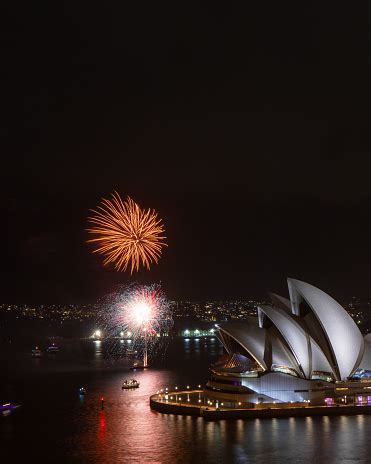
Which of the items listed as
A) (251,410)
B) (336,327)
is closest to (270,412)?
(251,410)

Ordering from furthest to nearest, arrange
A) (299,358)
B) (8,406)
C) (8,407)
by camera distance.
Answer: (8,406)
(8,407)
(299,358)

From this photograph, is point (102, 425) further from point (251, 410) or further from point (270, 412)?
point (270, 412)

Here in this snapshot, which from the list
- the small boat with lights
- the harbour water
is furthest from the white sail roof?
the small boat with lights

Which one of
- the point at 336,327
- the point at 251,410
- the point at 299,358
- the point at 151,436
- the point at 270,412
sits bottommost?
the point at 151,436

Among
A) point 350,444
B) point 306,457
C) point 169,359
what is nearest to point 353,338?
point 350,444

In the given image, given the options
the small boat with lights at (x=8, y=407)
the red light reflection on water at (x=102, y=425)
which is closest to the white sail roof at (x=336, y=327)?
the red light reflection on water at (x=102, y=425)

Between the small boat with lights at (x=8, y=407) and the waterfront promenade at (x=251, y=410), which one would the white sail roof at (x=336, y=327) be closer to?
the waterfront promenade at (x=251, y=410)

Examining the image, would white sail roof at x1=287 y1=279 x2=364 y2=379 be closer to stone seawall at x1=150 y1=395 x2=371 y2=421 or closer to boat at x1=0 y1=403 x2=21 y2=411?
stone seawall at x1=150 y1=395 x2=371 y2=421

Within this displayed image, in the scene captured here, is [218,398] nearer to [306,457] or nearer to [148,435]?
[148,435]
